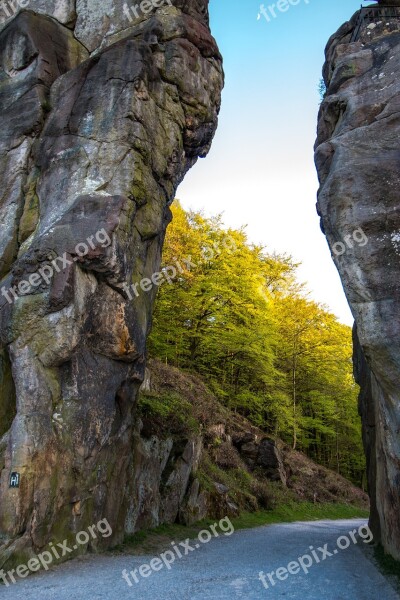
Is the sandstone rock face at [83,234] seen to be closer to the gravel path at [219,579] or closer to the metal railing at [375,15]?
the gravel path at [219,579]

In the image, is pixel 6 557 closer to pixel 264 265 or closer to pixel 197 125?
pixel 197 125

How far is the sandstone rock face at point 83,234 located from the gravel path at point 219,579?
1152 millimetres

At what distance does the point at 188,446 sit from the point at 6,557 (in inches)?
318

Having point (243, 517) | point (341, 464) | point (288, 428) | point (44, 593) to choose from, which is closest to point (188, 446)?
point (243, 517)

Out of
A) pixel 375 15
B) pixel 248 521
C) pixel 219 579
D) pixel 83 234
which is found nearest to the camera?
pixel 219 579

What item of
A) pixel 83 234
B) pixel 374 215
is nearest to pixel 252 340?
pixel 83 234

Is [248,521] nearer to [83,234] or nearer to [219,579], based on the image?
[219,579]

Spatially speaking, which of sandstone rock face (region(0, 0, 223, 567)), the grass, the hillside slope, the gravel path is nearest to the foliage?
the hillside slope

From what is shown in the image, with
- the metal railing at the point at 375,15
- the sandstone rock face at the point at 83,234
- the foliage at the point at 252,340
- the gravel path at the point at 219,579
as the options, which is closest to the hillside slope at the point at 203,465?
the sandstone rock face at the point at 83,234

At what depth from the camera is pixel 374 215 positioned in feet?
29.6

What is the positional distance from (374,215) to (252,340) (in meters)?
15.0

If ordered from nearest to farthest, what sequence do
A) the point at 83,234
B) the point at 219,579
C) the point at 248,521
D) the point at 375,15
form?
the point at 219,579 < the point at 83,234 < the point at 375,15 < the point at 248,521

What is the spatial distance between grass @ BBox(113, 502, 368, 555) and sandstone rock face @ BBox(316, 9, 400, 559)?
571 cm

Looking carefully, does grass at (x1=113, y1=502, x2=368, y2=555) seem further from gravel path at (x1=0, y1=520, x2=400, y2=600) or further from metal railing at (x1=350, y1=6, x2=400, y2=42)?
metal railing at (x1=350, y1=6, x2=400, y2=42)
